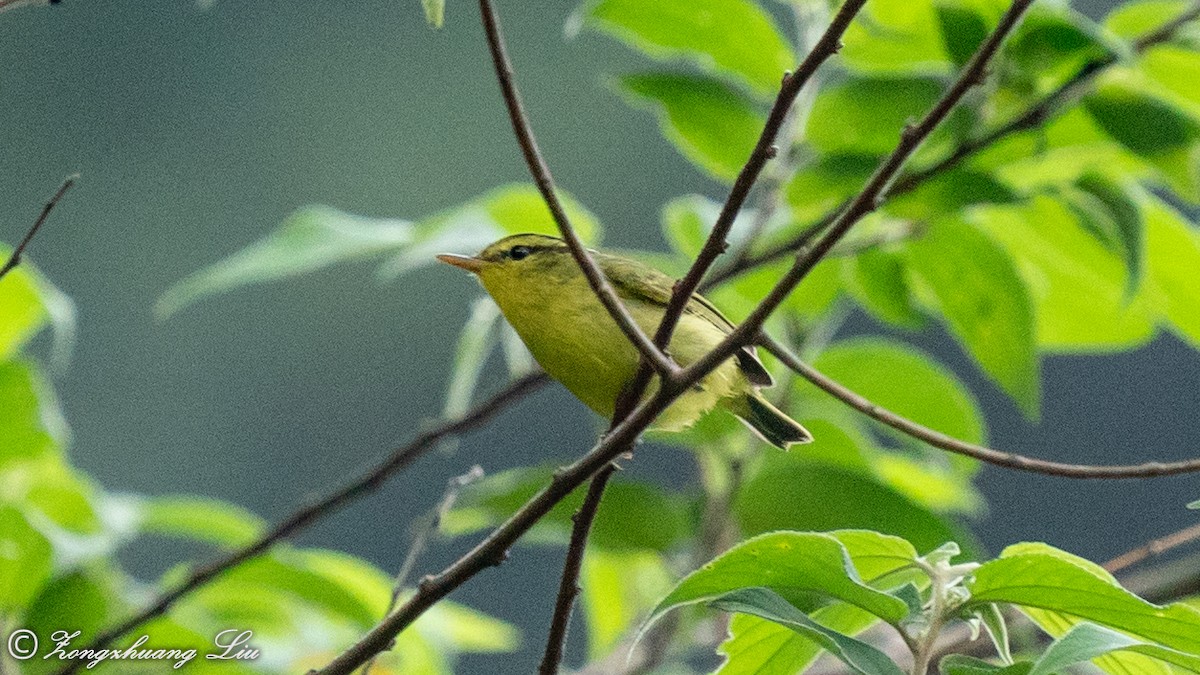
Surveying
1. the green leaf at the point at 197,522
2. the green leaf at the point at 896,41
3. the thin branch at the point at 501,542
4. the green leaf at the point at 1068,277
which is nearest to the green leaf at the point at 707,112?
the green leaf at the point at 896,41

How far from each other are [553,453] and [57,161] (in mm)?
4483

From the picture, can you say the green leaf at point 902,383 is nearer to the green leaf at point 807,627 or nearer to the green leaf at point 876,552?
the green leaf at point 876,552

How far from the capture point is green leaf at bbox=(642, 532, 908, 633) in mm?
979

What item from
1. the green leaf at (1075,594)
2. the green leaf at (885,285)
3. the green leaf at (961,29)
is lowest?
the green leaf at (1075,594)

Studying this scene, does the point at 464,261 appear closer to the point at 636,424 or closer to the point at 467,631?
the point at 467,631

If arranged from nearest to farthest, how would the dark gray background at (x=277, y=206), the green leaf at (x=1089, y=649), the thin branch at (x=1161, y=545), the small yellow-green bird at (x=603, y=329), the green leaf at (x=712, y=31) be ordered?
the green leaf at (x=1089, y=649)
the thin branch at (x=1161, y=545)
the small yellow-green bird at (x=603, y=329)
the green leaf at (x=712, y=31)
the dark gray background at (x=277, y=206)

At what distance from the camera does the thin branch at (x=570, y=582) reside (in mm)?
1057

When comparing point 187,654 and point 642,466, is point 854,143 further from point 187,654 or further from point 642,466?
point 642,466

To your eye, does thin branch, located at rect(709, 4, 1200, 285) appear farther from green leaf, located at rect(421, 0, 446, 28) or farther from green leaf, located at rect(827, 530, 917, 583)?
green leaf, located at rect(421, 0, 446, 28)

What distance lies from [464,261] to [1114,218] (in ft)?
3.62

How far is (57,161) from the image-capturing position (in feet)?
31.8

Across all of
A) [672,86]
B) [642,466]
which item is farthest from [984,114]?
[642,466]

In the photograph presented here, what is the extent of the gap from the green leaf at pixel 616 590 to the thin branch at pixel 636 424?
149 centimetres

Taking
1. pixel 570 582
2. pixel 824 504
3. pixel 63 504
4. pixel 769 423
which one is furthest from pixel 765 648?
pixel 63 504
